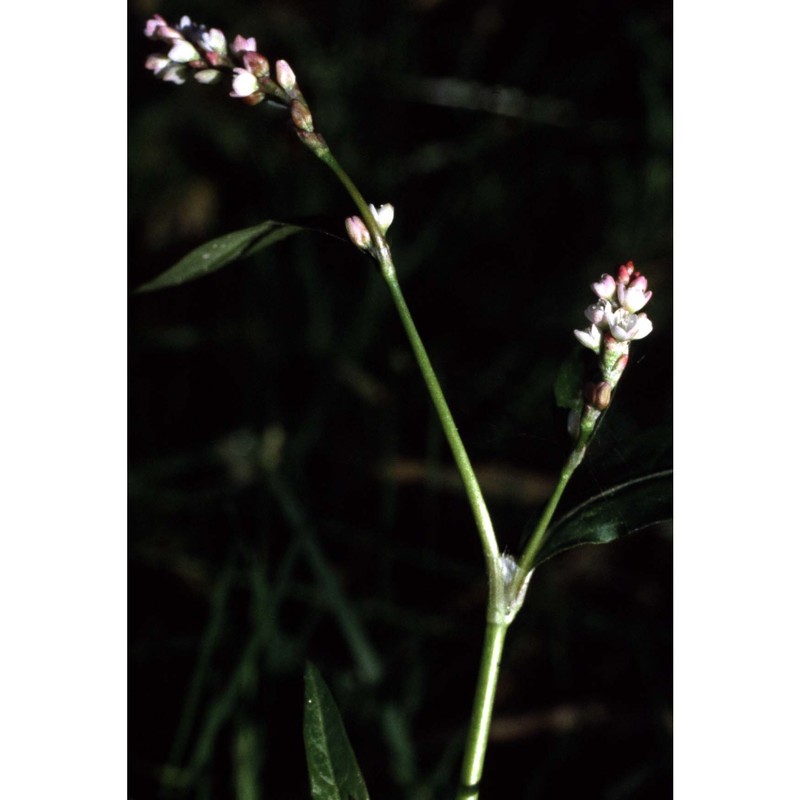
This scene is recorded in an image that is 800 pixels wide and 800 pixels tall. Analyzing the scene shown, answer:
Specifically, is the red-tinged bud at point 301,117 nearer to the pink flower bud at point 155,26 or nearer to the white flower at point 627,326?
the pink flower bud at point 155,26

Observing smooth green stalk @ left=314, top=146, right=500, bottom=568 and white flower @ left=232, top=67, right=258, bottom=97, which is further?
white flower @ left=232, top=67, right=258, bottom=97

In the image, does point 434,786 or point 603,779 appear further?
point 603,779

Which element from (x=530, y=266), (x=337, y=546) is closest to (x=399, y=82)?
(x=530, y=266)

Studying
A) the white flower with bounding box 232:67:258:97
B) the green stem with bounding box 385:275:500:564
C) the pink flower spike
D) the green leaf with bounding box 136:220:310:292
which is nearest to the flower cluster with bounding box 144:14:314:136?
the white flower with bounding box 232:67:258:97

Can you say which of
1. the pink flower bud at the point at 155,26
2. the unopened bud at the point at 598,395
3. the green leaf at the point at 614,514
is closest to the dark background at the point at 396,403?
the green leaf at the point at 614,514

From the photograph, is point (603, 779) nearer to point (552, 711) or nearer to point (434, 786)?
point (552, 711)

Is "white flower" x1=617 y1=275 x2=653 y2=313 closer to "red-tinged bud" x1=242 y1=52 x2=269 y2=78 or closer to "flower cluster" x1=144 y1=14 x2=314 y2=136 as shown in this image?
"flower cluster" x1=144 y1=14 x2=314 y2=136
